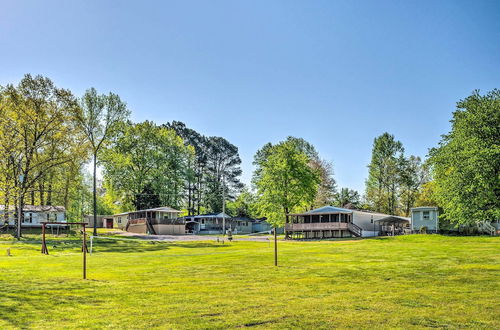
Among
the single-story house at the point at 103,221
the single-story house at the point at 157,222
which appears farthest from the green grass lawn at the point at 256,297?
the single-story house at the point at 103,221

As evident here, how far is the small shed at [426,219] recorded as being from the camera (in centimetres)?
5434

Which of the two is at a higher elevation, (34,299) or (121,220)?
(34,299)

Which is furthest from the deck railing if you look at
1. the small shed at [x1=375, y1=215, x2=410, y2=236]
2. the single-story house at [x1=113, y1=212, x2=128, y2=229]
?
the single-story house at [x1=113, y1=212, x2=128, y2=229]

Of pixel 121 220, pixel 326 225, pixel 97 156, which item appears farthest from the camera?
pixel 121 220

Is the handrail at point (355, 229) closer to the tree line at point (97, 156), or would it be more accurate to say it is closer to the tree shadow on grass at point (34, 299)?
the tree line at point (97, 156)

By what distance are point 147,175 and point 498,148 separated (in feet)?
187

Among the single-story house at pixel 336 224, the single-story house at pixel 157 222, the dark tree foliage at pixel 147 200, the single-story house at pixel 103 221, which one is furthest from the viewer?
the single-story house at pixel 103 221

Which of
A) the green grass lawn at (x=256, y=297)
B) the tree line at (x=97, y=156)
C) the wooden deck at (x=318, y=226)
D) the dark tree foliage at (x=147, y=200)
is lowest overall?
the wooden deck at (x=318, y=226)

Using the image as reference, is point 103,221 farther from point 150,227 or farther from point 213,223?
point 150,227

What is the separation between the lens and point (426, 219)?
5550 cm

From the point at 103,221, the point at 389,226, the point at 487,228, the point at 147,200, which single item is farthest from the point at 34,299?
the point at 103,221

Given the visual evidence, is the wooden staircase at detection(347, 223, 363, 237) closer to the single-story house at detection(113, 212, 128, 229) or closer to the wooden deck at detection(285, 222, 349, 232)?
the wooden deck at detection(285, 222, 349, 232)

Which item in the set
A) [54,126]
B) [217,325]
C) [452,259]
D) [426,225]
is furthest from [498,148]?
[54,126]

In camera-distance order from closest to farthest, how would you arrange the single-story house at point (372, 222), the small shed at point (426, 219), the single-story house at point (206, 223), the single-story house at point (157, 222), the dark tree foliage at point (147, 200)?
the small shed at point (426, 219)
the single-story house at point (372, 222)
the single-story house at point (157, 222)
the dark tree foliage at point (147, 200)
the single-story house at point (206, 223)
